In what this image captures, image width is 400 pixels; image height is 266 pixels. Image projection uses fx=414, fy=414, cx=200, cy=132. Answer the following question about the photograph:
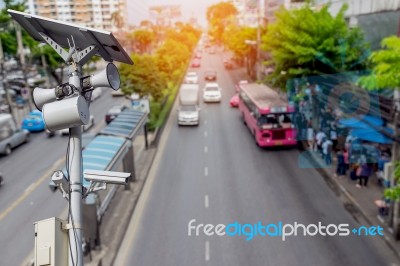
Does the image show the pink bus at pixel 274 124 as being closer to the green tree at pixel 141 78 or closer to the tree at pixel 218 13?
the green tree at pixel 141 78

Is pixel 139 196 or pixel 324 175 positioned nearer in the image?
pixel 139 196

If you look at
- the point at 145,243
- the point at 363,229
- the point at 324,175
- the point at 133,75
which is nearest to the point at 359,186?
the point at 324,175

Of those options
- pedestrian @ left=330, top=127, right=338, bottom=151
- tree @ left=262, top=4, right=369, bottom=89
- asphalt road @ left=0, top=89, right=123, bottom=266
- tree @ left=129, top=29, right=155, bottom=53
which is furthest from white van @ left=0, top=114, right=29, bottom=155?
tree @ left=129, top=29, right=155, bottom=53

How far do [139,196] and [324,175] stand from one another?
30.1 feet

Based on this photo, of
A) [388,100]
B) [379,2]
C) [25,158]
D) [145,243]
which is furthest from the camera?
[25,158]

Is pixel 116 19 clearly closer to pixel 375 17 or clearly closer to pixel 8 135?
pixel 8 135

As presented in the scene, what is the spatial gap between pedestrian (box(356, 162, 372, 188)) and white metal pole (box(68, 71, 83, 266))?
16022 mm

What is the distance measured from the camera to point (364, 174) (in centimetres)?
1833

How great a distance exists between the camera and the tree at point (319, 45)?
21516 millimetres

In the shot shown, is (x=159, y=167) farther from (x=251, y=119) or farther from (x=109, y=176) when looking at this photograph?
(x=109, y=176)

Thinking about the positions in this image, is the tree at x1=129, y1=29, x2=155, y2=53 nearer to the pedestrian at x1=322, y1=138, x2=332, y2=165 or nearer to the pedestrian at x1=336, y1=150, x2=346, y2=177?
the pedestrian at x1=322, y1=138, x2=332, y2=165

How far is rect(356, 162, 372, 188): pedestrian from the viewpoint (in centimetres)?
1831

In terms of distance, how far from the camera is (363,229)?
15.0 m

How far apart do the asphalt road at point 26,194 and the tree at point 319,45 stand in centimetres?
1410
